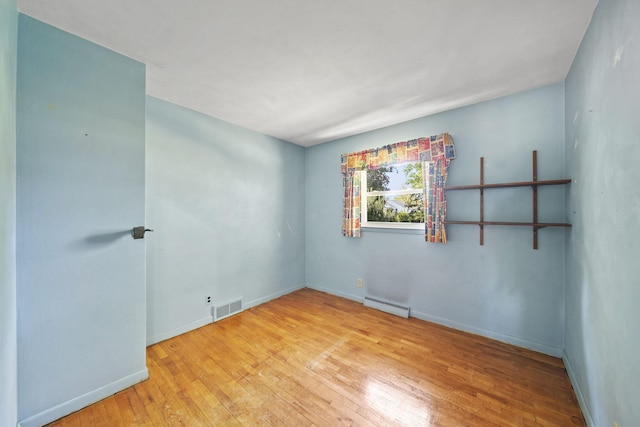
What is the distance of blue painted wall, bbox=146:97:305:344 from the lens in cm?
231

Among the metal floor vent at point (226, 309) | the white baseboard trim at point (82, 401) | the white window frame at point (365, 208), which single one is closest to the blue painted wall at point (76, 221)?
the white baseboard trim at point (82, 401)

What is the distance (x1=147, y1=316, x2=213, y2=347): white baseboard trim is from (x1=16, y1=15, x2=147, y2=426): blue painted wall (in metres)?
0.54

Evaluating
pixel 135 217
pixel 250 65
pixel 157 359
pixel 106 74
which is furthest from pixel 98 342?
pixel 250 65

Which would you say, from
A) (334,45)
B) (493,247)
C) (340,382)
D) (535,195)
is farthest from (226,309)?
(535,195)

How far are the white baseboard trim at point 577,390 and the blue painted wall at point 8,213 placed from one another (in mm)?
2992

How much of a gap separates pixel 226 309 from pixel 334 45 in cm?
290

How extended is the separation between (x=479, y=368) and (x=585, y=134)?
1869 mm

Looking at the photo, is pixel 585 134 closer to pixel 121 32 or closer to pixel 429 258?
pixel 429 258

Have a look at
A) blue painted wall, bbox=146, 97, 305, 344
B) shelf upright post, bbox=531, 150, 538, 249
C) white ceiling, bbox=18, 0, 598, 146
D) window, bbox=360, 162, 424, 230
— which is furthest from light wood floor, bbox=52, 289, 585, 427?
white ceiling, bbox=18, 0, 598, 146

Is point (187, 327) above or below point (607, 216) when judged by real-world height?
below

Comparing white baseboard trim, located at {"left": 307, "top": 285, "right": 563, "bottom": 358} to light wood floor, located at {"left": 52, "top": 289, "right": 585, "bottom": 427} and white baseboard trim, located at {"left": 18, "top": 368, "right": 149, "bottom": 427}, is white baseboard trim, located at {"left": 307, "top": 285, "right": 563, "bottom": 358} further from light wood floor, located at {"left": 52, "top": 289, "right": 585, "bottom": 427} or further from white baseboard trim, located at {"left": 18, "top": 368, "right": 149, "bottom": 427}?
white baseboard trim, located at {"left": 18, "top": 368, "right": 149, "bottom": 427}

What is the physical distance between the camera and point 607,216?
3.89 feet

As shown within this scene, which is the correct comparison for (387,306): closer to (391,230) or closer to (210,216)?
(391,230)

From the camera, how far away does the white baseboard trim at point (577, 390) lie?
1.38 metres
